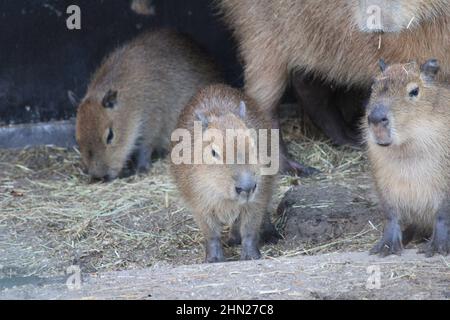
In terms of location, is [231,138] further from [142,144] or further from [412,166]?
[142,144]

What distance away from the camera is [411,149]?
217 inches

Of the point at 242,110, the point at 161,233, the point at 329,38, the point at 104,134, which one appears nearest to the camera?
the point at 242,110

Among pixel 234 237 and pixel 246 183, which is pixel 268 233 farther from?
pixel 246 183

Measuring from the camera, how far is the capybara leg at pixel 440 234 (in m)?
5.53

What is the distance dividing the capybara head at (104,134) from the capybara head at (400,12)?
92.8 inches

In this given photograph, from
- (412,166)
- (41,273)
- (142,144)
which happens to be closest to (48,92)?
(142,144)

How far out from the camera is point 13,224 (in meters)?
6.84

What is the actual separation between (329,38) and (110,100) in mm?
1858

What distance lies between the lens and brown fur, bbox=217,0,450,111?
652cm

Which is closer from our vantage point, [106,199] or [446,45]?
[446,45]

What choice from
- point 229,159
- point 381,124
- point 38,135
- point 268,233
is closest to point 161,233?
point 268,233

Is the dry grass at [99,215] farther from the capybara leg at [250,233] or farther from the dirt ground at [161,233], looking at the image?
the capybara leg at [250,233]

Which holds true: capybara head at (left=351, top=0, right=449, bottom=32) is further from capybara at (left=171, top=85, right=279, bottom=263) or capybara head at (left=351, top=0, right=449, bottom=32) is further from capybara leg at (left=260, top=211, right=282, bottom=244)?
capybara leg at (left=260, top=211, right=282, bottom=244)
